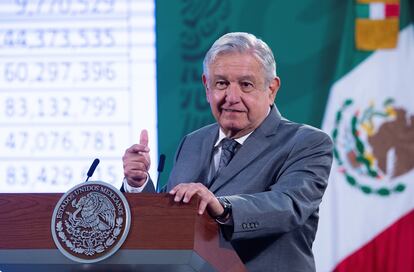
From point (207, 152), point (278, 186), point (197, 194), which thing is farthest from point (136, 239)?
point (207, 152)

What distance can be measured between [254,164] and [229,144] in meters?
0.18

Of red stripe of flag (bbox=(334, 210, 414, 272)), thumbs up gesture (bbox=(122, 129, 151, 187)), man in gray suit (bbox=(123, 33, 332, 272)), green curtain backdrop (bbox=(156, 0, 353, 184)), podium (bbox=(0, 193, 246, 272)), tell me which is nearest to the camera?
podium (bbox=(0, 193, 246, 272))

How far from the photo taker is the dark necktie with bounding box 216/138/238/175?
2.54 metres

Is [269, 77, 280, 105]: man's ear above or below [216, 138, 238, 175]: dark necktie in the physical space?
above

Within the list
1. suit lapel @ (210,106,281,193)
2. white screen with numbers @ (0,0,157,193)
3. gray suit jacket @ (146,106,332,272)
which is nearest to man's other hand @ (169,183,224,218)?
gray suit jacket @ (146,106,332,272)

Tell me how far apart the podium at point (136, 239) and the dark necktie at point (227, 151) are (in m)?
0.58

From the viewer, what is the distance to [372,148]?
4176 mm

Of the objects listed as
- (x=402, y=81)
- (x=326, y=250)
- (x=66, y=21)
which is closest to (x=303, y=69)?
(x=402, y=81)

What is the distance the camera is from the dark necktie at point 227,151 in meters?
2.54

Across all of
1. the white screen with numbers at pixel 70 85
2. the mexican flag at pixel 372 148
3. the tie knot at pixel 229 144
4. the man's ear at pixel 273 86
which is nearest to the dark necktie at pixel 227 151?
the tie knot at pixel 229 144

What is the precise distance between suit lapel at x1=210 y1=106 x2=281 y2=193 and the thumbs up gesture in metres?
0.20

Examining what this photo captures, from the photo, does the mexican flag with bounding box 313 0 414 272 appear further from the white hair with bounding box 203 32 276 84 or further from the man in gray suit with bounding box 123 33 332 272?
the white hair with bounding box 203 32 276 84

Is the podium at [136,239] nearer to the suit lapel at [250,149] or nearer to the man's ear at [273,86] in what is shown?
the suit lapel at [250,149]

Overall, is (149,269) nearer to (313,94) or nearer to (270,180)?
(270,180)
